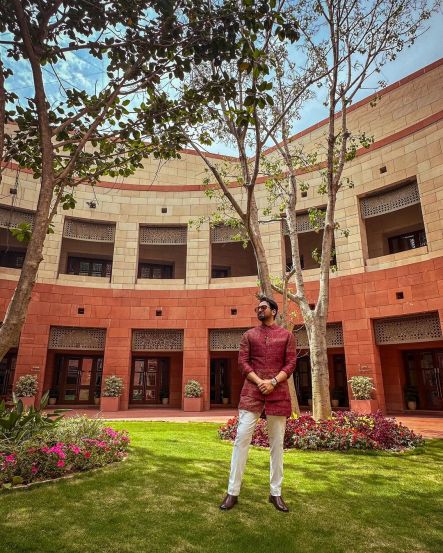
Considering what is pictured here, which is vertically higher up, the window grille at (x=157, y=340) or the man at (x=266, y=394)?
the window grille at (x=157, y=340)

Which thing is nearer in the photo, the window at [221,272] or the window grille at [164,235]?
the window grille at [164,235]

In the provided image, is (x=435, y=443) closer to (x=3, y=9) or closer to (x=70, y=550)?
(x=70, y=550)

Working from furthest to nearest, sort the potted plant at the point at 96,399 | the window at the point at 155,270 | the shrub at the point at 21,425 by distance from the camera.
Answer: the window at the point at 155,270 → the potted plant at the point at 96,399 → the shrub at the point at 21,425

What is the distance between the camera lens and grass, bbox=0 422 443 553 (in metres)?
2.93

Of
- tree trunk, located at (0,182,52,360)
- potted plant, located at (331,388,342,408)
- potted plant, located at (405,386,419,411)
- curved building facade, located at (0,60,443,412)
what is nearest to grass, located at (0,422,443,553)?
tree trunk, located at (0,182,52,360)

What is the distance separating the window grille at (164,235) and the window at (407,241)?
923 centimetres

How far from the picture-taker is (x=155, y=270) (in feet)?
64.1

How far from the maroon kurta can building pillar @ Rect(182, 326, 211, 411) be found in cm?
1167

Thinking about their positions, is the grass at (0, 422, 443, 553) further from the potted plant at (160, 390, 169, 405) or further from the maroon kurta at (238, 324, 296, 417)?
the potted plant at (160, 390, 169, 405)

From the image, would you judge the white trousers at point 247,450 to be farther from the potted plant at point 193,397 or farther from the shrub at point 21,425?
the potted plant at point 193,397

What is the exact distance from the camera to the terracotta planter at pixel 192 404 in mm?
14727

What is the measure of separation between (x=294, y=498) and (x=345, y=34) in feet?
29.0

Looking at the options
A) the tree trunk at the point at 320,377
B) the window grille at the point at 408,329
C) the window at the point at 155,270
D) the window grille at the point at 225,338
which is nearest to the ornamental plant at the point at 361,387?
the window grille at the point at 408,329

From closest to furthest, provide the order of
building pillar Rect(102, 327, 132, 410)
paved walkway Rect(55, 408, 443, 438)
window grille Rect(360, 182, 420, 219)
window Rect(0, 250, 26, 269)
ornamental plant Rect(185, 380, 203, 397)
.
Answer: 1. paved walkway Rect(55, 408, 443, 438)
2. window grille Rect(360, 182, 420, 219)
3. ornamental plant Rect(185, 380, 203, 397)
4. building pillar Rect(102, 327, 132, 410)
5. window Rect(0, 250, 26, 269)
